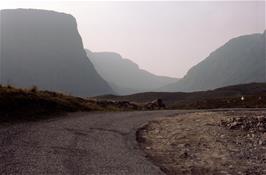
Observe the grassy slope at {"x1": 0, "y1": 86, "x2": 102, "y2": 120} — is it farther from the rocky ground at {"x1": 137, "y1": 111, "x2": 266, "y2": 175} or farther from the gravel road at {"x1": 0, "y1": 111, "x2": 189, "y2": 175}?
the rocky ground at {"x1": 137, "y1": 111, "x2": 266, "y2": 175}

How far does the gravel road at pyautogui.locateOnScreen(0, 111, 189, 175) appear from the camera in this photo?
38.5 feet

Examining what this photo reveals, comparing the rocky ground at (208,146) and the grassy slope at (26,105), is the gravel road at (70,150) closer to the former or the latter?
the rocky ground at (208,146)

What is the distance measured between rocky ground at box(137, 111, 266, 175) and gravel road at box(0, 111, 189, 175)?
0.82 metres

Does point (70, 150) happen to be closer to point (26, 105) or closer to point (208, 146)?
point (208, 146)

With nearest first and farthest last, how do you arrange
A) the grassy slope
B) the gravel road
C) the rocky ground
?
the gravel road < the rocky ground < the grassy slope

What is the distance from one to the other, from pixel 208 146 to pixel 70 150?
5596 mm

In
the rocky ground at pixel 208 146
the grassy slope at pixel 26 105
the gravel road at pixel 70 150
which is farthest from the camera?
the grassy slope at pixel 26 105

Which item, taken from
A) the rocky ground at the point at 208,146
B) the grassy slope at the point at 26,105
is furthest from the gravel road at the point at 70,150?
the grassy slope at the point at 26,105

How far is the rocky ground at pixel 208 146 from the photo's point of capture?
13133mm

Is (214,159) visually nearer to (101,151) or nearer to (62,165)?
(101,151)

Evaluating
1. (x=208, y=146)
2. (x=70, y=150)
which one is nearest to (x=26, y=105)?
(x=70, y=150)

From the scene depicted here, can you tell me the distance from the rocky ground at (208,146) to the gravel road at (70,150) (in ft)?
2.70

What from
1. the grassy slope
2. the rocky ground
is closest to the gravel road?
the rocky ground

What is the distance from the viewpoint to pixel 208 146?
53.6 feet
